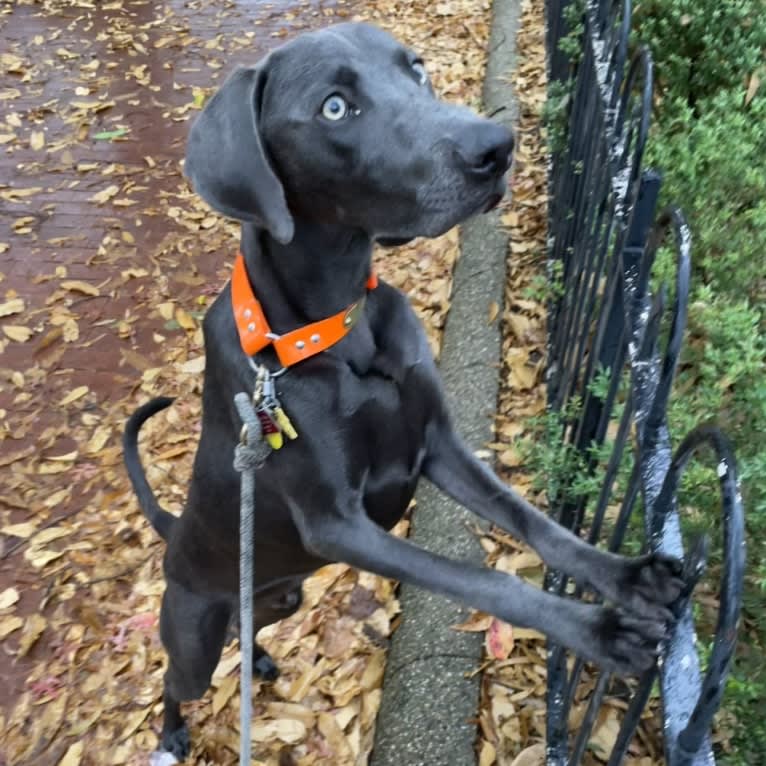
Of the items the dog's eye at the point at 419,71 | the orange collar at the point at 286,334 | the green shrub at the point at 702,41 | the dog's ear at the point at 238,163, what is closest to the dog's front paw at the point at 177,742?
the orange collar at the point at 286,334

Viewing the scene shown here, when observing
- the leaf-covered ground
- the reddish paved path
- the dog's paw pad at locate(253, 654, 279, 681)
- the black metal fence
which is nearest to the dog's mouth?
the black metal fence

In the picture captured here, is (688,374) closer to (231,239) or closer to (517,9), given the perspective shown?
(231,239)

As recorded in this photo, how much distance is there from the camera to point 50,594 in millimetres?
3967

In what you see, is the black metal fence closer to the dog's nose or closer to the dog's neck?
the dog's nose

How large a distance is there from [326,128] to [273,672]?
87.1 inches

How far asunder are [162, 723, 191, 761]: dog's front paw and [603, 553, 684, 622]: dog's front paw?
6.71 feet

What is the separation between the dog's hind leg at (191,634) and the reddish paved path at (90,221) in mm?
1126

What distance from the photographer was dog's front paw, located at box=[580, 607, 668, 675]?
1.72 meters

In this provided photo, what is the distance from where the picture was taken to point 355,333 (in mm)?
2334

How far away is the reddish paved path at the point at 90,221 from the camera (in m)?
4.67

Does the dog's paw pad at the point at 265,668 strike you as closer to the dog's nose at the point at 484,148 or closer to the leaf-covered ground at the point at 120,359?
the leaf-covered ground at the point at 120,359

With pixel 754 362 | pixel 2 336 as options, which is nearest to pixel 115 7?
pixel 2 336

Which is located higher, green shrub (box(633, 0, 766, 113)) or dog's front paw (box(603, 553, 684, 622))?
green shrub (box(633, 0, 766, 113))

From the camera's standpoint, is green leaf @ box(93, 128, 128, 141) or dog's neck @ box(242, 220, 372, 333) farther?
green leaf @ box(93, 128, 128, 141)
